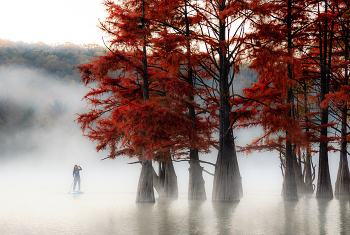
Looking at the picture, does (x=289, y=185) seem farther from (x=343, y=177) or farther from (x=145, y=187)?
(x=145, y=187)

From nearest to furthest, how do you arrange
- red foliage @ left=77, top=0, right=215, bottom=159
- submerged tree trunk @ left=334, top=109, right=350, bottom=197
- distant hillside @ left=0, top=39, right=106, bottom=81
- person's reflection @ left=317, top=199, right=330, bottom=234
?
person's reflection @ left=317, top=199, right=330, bottom=234, red foliage @ left=77, top=0, right=215, bottom=159, submerged tree trunk @ left=334, top=109, right=350, bottom=197, distant hillside @ left=0, top=39, right=106, bottom=81

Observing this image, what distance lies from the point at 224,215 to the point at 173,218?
1949 mm

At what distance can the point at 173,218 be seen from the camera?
500 inches

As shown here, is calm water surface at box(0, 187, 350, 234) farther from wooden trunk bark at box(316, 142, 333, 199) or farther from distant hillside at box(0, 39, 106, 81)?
distant hillside at box(0, 39, 106, 81)

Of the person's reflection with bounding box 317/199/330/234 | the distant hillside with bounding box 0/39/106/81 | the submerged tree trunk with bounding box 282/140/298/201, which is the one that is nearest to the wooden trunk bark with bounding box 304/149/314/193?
the person's reflection with bounding box 317/199/330/234

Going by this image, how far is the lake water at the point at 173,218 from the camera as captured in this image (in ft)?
34.5

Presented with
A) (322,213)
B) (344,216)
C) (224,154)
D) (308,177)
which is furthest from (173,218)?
(308,177)

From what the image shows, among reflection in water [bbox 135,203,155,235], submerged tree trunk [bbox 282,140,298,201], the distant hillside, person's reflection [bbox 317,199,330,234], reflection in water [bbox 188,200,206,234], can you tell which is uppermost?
the distant hillside

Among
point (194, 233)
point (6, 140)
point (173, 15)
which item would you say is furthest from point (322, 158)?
point (6, 140)

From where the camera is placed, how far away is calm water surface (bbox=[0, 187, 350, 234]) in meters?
10.5

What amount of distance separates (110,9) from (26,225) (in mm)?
10163

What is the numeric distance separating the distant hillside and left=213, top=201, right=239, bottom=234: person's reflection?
63.1 meters

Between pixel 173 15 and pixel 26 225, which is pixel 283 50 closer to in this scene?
pixel 173 15

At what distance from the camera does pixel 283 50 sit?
59.5 ft
